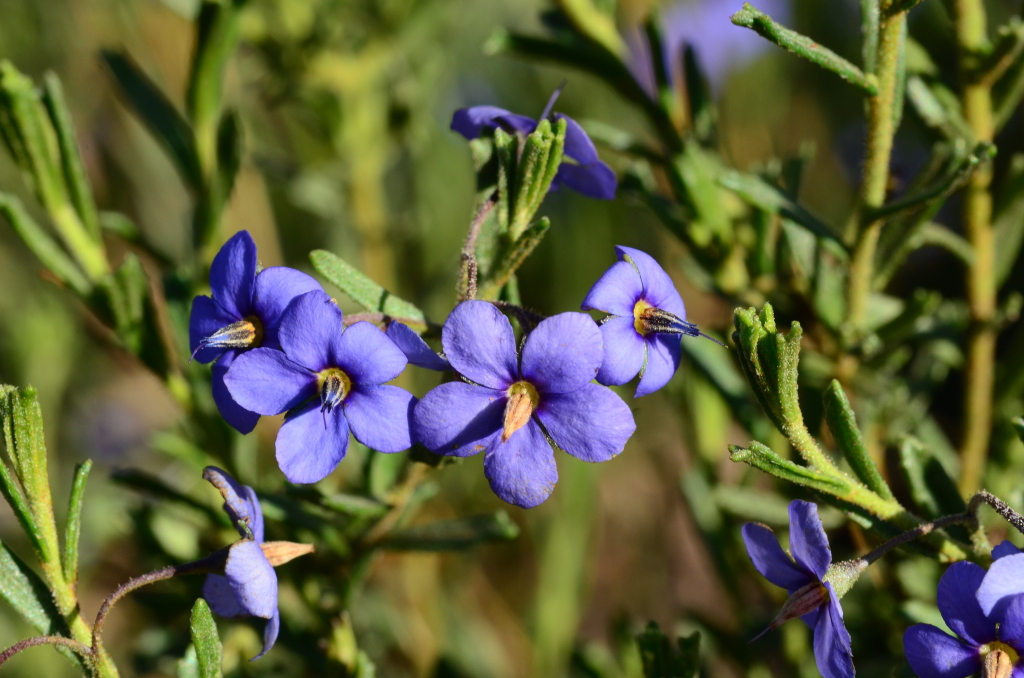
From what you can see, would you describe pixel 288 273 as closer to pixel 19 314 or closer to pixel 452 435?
pixel 452 435

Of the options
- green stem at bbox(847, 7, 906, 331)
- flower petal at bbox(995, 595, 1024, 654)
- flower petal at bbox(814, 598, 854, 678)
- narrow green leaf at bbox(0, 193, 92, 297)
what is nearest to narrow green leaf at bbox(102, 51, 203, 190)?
narrow green leaf at bbox(0, 193, 92, 297)

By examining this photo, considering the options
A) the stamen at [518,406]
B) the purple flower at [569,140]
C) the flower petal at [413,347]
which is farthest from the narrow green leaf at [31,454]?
the purple flower at [569,140]

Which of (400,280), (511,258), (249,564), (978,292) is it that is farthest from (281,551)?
(400,280)

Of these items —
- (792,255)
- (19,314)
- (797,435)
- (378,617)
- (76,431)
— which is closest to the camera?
(797,435)

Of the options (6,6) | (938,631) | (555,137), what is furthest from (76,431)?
(938,631)

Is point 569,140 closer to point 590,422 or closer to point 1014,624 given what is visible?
point 590,422
